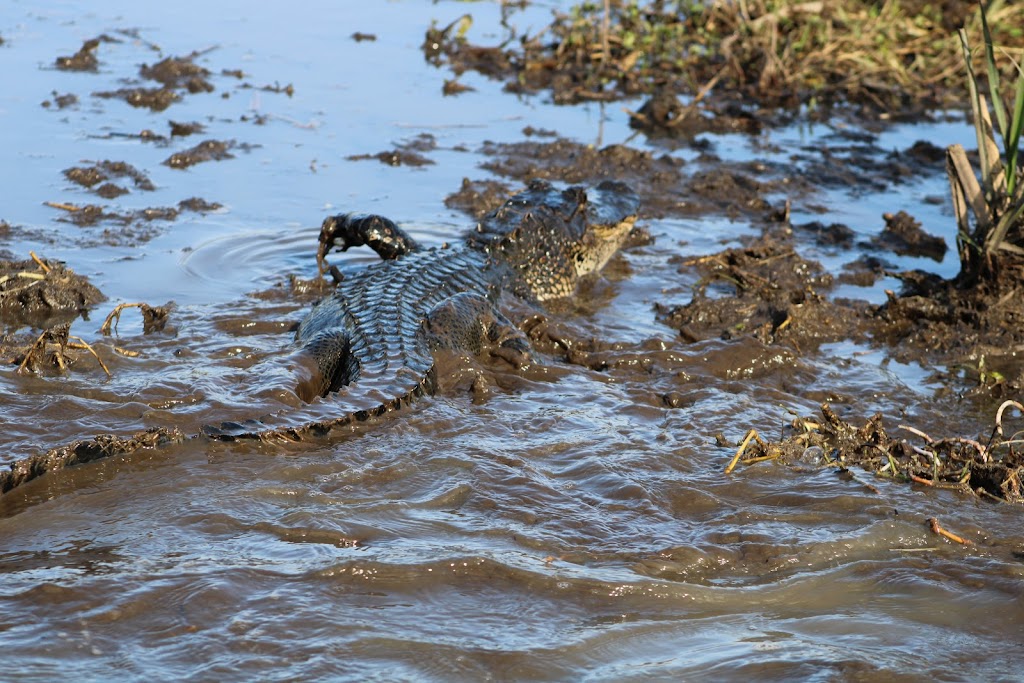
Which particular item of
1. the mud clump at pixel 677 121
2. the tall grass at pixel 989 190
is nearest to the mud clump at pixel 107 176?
the mud clump at pixel 677 121

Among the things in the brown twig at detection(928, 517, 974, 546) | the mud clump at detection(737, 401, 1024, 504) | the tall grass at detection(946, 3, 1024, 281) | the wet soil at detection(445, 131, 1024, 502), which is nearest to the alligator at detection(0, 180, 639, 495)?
the wet soil at detection(445, 131, 1024, 502)

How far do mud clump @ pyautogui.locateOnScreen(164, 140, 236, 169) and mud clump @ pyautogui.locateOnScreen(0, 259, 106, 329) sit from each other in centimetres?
232

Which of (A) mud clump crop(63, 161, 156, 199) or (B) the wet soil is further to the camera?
(A) mud clump crop(63, 161, 156, 199)

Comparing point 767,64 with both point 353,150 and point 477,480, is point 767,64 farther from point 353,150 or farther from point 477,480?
point 477,480

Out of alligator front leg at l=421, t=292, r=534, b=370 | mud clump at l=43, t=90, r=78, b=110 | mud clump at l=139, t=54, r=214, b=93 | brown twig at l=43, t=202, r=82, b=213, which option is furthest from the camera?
mud clump at l=139, t=54, r=214, b=93

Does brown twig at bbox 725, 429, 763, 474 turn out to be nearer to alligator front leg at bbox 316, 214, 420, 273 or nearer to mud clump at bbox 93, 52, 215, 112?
alligator front leg at bbox 316, 214, 420, 273

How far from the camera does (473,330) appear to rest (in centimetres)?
507

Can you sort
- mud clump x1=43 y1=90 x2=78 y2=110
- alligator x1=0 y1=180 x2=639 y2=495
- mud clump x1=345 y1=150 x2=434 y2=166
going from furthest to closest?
mud clump x1=43 y1=90 x2=78 y2=110
mud clump x1=345 y1=150 x2=434 y2=166
alligator x1=0 y1=180 x2=639 y2=495

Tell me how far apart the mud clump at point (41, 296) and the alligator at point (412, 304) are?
3.66 ft

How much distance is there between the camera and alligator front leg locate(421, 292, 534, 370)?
490cm

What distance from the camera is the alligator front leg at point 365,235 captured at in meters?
5.88

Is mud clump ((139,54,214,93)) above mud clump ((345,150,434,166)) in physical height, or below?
above

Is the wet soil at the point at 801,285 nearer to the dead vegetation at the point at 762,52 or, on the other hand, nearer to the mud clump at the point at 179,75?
the dead vegetation at the point at 762,52

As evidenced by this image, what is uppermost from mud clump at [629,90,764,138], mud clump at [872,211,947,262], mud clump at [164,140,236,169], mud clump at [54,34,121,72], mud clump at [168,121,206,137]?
mud clump at [54,34,121,72]
